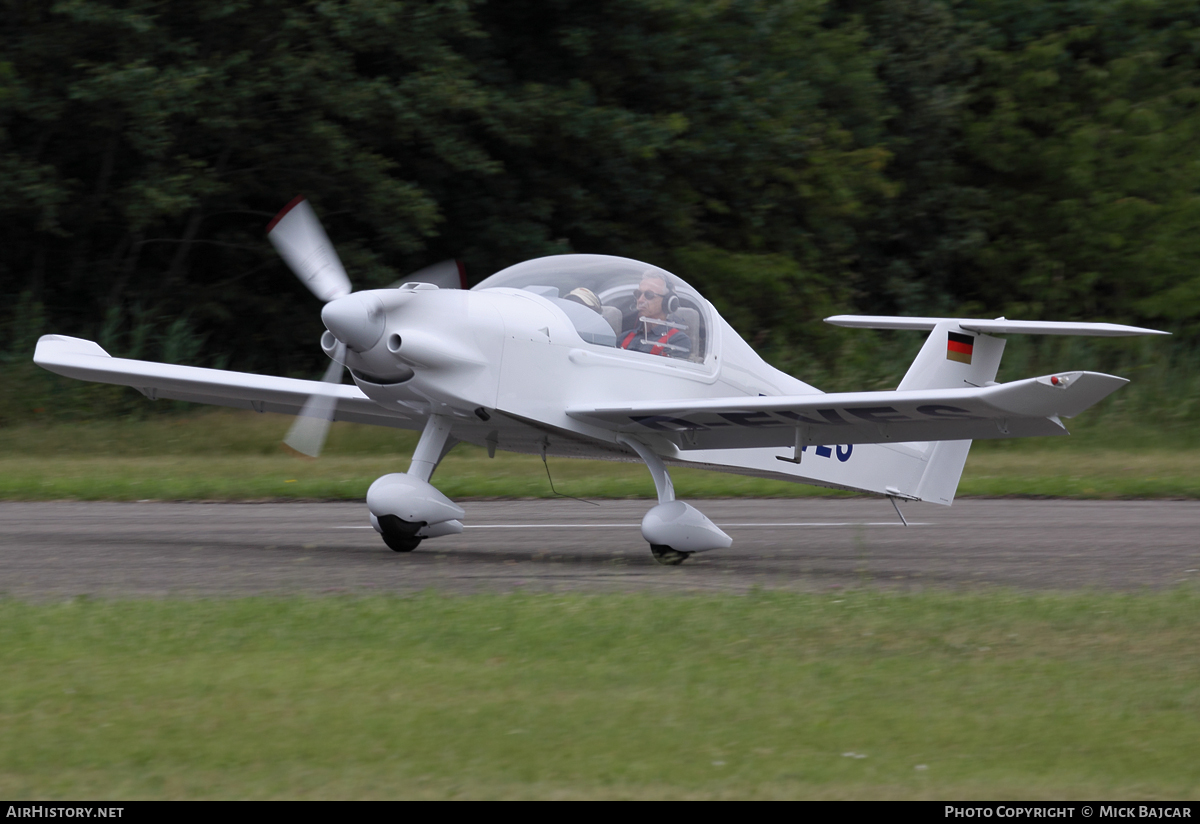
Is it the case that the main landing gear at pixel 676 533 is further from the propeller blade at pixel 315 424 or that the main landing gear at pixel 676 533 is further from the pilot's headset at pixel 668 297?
the propeller blade at pixel 315 424

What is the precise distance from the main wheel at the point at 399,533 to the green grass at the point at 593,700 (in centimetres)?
231

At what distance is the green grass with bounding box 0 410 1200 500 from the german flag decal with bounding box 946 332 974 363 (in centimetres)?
464

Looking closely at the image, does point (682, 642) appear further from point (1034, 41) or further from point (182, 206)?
point (1034, 41)

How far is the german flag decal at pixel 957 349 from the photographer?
1078cm

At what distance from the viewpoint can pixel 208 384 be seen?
10492mm

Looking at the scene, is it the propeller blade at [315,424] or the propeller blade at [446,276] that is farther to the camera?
the propeller blade at [446,276]

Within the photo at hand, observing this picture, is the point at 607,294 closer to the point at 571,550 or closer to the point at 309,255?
the point at 571,550

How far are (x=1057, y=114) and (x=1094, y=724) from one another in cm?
3019

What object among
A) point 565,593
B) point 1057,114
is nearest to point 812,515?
point 565,593

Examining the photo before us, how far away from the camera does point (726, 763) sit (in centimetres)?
414

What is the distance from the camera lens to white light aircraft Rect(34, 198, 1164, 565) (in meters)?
8.48

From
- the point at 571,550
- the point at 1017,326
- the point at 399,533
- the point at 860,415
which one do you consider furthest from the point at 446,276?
the point at 1017,326

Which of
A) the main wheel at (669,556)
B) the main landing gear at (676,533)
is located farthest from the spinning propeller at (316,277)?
the main wheel at (669,556)

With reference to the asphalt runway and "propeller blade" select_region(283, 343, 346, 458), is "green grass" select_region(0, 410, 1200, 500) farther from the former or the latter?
"propeller blade" select_region(283, 343, 346, 458)
